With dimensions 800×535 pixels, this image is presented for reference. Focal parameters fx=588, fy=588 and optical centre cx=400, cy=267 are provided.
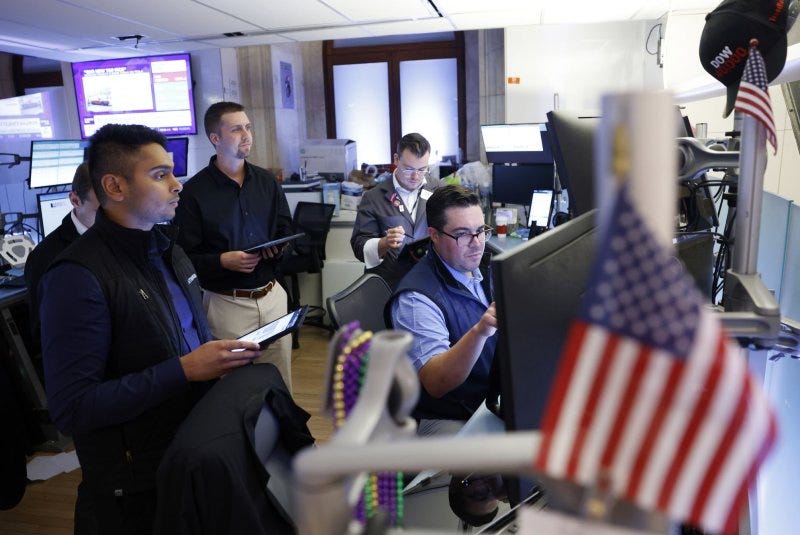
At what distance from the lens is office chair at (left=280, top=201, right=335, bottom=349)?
4434mm

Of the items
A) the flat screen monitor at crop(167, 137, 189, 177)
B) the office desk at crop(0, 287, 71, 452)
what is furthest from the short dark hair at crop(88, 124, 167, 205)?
the flat screen monitor at crop(167, 137, 189, 177)

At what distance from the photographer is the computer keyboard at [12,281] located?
3.27 meters

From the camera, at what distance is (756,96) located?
2.64 ft

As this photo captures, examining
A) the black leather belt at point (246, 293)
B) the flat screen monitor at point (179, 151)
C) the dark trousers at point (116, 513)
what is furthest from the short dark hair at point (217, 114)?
the flat screen monitor at point (179, 151)

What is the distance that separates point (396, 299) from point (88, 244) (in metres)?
0.81

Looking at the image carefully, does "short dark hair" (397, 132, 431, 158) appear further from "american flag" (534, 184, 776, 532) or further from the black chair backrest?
"american flag" (534, 184, 776, 532)

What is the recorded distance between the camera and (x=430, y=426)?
1.69 m

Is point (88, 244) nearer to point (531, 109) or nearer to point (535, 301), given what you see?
point (535, 301)

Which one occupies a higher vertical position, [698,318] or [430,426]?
[698,318]

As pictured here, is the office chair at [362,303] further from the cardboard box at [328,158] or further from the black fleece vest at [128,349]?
the cardboard box at [328,158]

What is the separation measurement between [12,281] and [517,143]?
3441 mm

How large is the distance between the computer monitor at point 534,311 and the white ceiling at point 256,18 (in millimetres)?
3694

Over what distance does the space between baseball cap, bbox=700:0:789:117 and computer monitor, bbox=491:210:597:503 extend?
400 millimetres

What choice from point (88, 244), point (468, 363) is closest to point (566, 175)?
point (468, 363)
